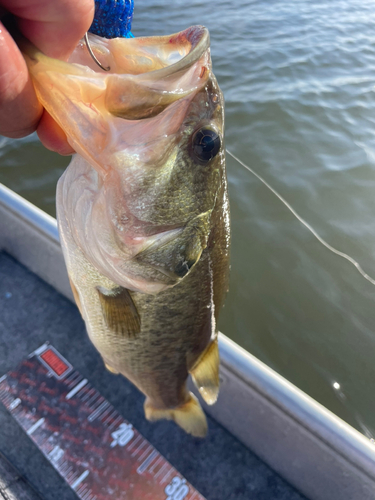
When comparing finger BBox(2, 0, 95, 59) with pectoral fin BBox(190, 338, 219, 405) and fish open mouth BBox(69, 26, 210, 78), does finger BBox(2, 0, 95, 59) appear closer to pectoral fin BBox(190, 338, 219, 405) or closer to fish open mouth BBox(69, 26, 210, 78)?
fish open mouth BBox(69, 26, 210, 78)

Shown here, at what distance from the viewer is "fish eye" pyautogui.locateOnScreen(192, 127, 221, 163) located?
91 cm

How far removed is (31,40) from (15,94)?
119 millimetres

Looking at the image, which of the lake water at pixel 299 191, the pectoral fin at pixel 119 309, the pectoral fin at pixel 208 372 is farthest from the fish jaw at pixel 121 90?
the lake water at pixel 299 191

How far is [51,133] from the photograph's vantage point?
2.96ft

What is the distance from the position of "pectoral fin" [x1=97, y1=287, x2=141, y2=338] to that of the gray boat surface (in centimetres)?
68

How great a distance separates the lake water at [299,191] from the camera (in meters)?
2.97

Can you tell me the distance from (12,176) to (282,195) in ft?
10.5

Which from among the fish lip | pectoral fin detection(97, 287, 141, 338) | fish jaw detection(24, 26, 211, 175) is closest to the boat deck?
pectoral fin detection(97, 287, 141, 338)

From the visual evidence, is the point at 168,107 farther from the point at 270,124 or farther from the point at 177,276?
the point at 270,124

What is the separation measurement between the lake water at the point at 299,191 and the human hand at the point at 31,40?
2.64m

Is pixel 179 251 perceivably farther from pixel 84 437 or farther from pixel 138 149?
pixel 84 437

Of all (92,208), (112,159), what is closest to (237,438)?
(92,208)

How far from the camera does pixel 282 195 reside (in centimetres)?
400

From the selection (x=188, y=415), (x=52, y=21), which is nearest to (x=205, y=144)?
(x=52, y=21)
